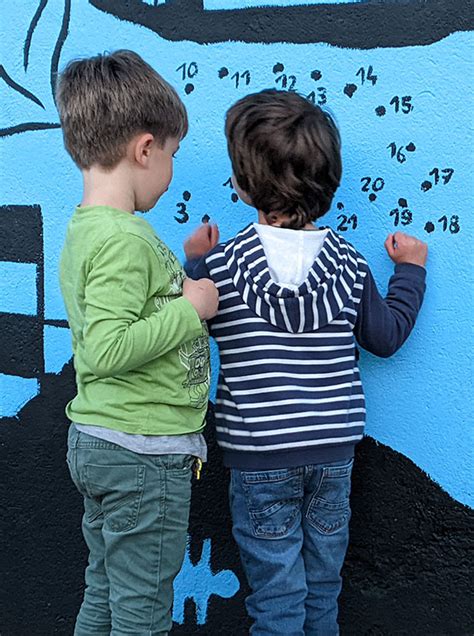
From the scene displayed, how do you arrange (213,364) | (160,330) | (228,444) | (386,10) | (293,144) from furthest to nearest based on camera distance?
1. (213,364)
2. (386,10)
3. (228,444)
4. (293,144)
5. (160,330)

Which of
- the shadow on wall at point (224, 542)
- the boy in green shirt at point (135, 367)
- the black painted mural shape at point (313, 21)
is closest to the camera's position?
the boy in green shirt at point (135, 367)

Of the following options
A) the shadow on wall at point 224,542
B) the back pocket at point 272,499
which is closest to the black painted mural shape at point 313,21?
the shadow on wall at point 224,542

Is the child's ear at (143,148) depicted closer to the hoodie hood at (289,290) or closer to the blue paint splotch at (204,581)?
the hoodie hood at (289,290)

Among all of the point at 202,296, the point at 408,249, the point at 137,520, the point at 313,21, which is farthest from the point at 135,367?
the point at 313,21

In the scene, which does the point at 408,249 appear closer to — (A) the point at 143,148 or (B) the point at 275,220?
(B) the point at 275,220

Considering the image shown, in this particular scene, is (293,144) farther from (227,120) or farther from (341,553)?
(341,553)

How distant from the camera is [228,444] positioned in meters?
2.10

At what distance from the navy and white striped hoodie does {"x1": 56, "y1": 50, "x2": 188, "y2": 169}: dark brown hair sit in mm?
341

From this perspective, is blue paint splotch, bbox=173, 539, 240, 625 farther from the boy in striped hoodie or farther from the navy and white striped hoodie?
the navy and white striped hoodie

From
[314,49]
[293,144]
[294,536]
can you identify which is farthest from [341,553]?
[314,49]

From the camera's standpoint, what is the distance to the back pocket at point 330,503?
2102 millimetres

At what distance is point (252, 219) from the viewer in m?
2.42

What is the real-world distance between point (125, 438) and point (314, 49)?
118 cm

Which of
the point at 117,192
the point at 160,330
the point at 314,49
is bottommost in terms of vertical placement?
Result: the point at 160,330
